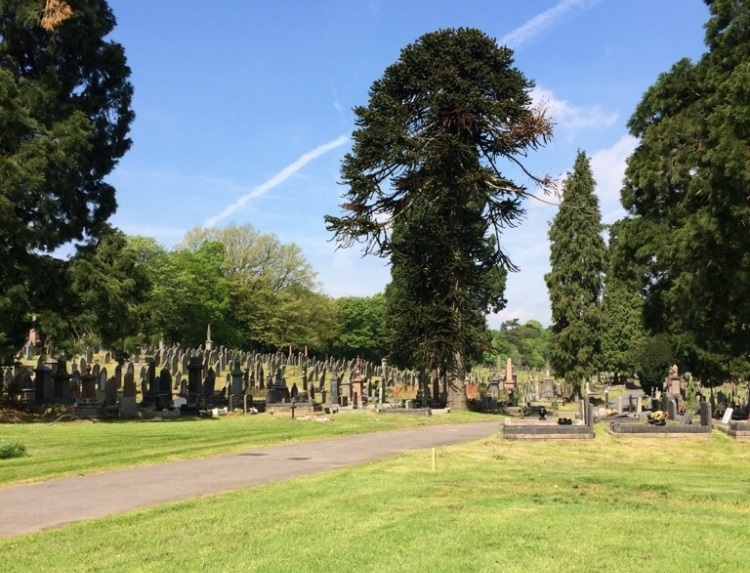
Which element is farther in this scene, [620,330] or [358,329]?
[358,329]

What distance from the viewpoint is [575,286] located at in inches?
1992

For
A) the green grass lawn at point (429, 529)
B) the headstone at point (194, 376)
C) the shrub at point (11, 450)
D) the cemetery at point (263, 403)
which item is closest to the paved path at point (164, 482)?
the green grass lawn at point (429, 529)

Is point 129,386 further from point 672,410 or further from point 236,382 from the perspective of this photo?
point 672,410

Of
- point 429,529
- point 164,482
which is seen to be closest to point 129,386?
point 164,482

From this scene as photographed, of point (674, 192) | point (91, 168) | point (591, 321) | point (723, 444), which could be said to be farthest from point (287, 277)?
point (723, 444)

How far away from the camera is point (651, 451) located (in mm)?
16438

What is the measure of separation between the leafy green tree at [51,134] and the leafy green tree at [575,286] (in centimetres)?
3152

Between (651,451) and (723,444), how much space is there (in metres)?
3.10

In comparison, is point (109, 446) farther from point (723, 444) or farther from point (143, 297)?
point (723, 444)

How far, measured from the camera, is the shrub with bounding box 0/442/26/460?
13.2 m

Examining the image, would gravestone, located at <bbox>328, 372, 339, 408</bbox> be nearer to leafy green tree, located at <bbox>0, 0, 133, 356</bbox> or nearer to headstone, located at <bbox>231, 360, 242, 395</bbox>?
headstone, located at <bbox>231, 360, 242, 395</bbox>

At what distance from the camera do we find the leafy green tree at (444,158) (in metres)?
30.7

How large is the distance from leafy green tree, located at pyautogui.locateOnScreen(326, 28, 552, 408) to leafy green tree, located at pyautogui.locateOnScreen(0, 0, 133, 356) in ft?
32.7

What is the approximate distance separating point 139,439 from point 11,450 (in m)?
3.75
